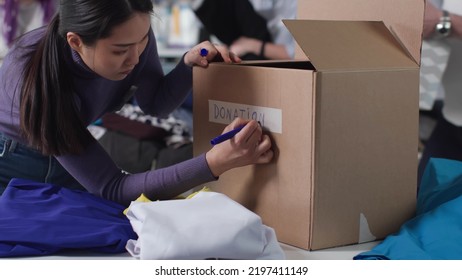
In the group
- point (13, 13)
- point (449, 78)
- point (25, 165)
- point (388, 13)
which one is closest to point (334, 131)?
point (388, 13)

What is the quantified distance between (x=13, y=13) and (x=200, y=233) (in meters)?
2.70

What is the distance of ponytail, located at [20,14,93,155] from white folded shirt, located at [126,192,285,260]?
A: 9.4 inches

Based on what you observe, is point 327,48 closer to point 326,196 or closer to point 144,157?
point 326,196

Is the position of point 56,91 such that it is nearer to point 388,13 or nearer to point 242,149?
point 242,149

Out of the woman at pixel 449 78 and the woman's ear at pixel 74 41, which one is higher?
the woman's ear at pixel 74 41

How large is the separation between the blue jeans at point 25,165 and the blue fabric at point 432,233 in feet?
2.24

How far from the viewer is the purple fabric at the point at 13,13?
3334 millimetres

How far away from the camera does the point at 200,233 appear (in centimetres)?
98

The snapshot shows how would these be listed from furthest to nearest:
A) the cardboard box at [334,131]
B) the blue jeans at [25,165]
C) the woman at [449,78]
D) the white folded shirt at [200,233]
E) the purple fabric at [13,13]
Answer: the purple fabric at [13,13] → the woman at [449,78] → the blue jeans at [25,165] → the cardboard box at [334,131] → the white folded shirt at [200,233]

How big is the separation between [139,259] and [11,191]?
315 mm

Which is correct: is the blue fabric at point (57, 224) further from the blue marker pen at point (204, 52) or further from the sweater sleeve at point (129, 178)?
the blue marker pen at point (204, 52)

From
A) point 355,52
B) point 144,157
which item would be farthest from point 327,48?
point 144,157

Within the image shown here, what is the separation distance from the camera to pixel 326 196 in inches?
43.7

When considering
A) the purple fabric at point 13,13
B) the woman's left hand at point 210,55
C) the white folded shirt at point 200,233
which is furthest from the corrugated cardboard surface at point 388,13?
the purple fabric at point 13,13
